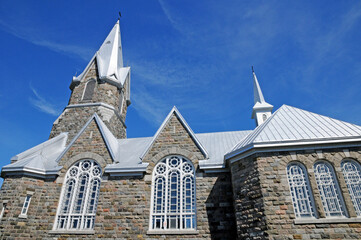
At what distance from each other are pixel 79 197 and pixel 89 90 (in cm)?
1067

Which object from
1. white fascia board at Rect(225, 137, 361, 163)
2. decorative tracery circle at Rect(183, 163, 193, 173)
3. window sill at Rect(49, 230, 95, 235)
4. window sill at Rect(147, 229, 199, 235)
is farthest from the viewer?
decorative tracery circle at Rect(183, 163, 193, 173)

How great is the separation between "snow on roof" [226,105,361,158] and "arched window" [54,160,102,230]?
753 cm

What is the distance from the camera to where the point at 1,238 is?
11.2 m

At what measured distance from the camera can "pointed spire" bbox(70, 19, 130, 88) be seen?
2107 cm

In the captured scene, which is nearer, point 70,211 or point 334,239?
point 334,239

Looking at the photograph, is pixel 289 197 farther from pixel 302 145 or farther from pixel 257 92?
pixel 257 92

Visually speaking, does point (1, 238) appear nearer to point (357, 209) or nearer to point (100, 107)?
point (100, 107)

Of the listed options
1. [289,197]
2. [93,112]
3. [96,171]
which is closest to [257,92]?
[93,112]

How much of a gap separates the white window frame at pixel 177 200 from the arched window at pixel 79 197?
10.7 ft

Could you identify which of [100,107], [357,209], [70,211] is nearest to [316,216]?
[357,209]

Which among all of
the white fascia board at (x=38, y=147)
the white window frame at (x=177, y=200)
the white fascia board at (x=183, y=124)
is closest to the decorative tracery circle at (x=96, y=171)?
the white fascia board at (x=183, y=124)

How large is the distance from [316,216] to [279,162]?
7.57ft

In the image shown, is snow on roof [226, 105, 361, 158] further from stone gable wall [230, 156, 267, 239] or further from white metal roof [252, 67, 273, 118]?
white metal roof [252, 67, 273, 118]

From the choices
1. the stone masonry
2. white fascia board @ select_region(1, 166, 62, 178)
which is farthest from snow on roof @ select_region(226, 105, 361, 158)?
white fascia board @ select_region(1, 166, 62, 178)
